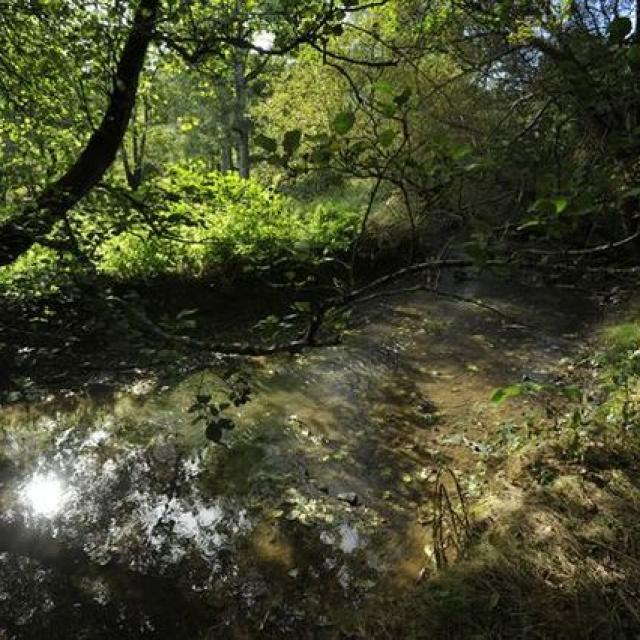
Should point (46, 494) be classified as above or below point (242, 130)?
below

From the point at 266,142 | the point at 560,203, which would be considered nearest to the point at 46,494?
the point at 266,142

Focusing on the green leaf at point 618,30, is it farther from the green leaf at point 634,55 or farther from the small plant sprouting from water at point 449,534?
the small plant sprouting from water at point 449,534

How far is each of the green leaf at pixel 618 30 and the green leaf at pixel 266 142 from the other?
0.94 m

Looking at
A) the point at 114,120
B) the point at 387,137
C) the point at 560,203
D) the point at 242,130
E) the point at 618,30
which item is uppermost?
the point at 242,130

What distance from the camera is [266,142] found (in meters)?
1.53

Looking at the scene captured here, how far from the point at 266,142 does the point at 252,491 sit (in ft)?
13.3

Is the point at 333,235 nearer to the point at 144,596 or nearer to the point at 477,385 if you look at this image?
the point at 477,385

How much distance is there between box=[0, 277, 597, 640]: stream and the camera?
12.8 feet

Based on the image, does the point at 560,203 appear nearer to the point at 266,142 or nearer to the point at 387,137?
the point at 387,137

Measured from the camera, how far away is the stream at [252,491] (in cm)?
390

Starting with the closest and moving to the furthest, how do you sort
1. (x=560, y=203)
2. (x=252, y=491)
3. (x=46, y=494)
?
(x=560, y=203)
(x=252, y=491)
(x=46, y=494)

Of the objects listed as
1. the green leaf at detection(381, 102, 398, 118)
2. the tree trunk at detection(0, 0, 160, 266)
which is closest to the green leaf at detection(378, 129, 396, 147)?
the green leaf at detection(381, 102, 398, 118)

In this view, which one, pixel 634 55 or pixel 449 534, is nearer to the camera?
pixel 634 55

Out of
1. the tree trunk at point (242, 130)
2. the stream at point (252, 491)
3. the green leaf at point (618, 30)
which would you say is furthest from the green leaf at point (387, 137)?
the tree trunk at point (242, 130)
